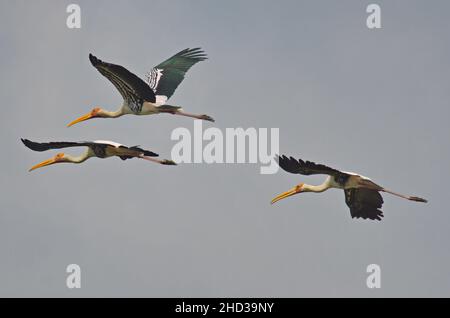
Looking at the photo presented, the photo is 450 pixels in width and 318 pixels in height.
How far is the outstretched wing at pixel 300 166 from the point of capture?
3819cm

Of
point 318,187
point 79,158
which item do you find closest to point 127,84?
point 79,158

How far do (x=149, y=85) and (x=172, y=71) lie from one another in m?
0.91

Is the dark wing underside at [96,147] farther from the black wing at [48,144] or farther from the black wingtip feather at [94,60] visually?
the black wingtip feather at [94,60]

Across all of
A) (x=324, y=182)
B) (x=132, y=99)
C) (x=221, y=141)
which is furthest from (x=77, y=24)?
(x=324, y=182)

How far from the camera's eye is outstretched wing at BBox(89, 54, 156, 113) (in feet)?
125

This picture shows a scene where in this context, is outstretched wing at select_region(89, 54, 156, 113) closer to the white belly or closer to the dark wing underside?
the white belly

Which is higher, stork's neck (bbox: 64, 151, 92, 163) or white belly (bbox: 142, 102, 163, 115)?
white belly (bbox: 142, 102, 163, 115)

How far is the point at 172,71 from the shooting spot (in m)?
43.8

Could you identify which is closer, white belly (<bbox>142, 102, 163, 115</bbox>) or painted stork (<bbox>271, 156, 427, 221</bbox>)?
painted stork (<bbox>271, 156, 427, 221</bbox>)

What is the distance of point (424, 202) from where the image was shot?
40.5 meters

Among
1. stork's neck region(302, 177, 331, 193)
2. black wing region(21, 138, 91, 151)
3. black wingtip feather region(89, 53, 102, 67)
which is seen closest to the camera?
black wingtip feather region(89, 53, 102, 67)

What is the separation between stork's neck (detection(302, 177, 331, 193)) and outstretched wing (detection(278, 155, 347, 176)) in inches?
112

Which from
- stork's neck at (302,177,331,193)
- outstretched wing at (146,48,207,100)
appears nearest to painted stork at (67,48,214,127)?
outstretched wing at (146,48,207,100)
